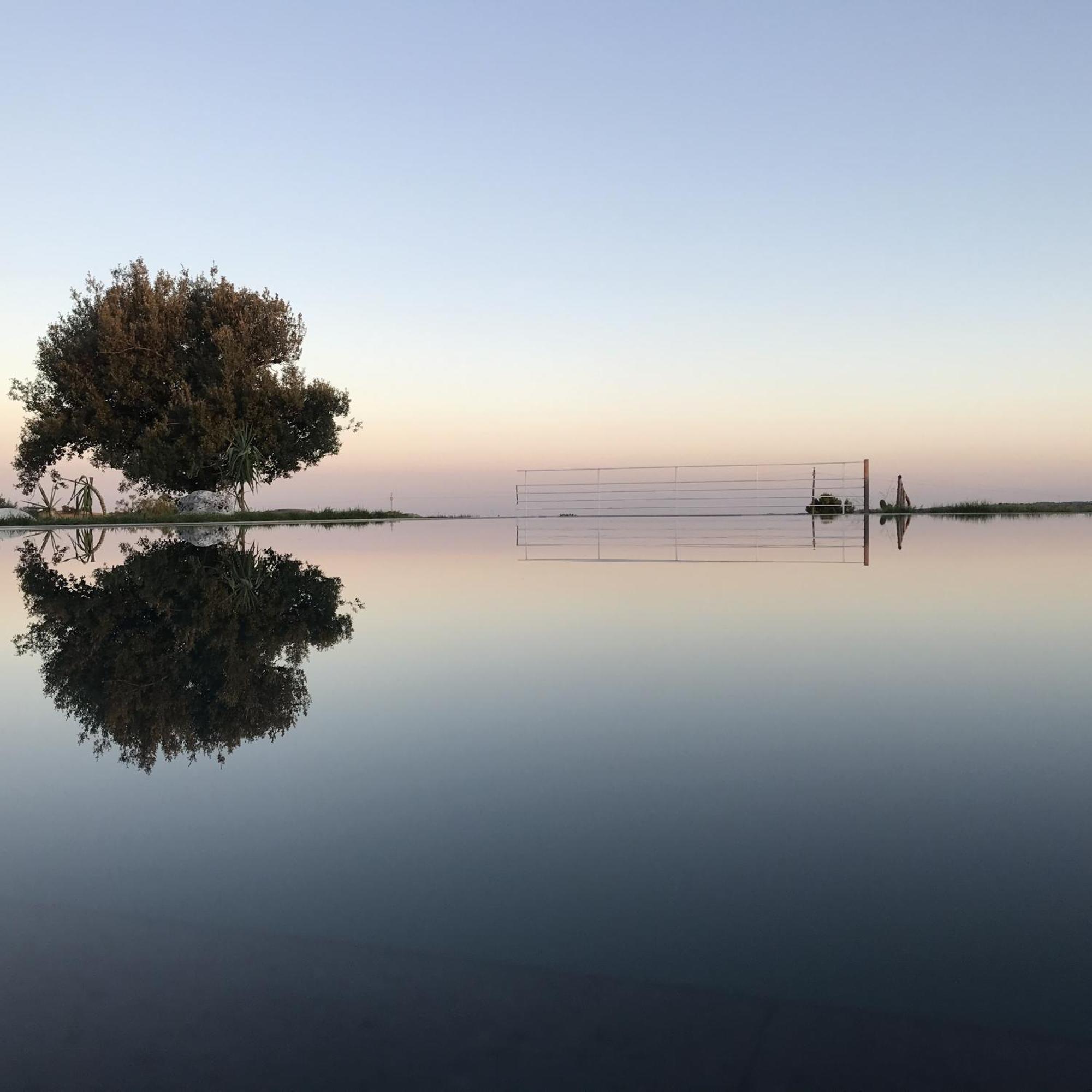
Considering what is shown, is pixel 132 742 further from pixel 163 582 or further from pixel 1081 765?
pixel 163 582

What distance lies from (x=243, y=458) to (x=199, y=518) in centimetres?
198

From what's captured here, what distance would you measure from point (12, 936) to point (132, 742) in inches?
52.2

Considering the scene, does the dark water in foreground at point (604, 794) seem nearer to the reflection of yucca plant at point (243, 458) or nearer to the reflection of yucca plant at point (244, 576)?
the reflection of yucca plant at point (244, 576)

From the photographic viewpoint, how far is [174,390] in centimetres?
2566

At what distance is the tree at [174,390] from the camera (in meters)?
24.6

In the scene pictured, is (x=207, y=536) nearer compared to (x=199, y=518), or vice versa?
(x=207, y=536)

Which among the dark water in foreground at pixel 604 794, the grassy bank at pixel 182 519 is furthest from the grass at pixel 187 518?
the dark water in foreground at pixel 604 794

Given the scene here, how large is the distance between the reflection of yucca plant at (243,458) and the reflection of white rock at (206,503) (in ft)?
2.80

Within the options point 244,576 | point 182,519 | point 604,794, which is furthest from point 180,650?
point 182,519

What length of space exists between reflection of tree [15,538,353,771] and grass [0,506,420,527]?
53.3 ft

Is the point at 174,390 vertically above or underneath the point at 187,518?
above

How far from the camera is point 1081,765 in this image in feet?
8.14

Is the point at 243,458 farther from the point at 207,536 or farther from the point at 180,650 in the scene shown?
the point at 180,650

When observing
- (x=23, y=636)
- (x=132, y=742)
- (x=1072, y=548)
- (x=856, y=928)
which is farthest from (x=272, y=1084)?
(x=1072, y=548)
